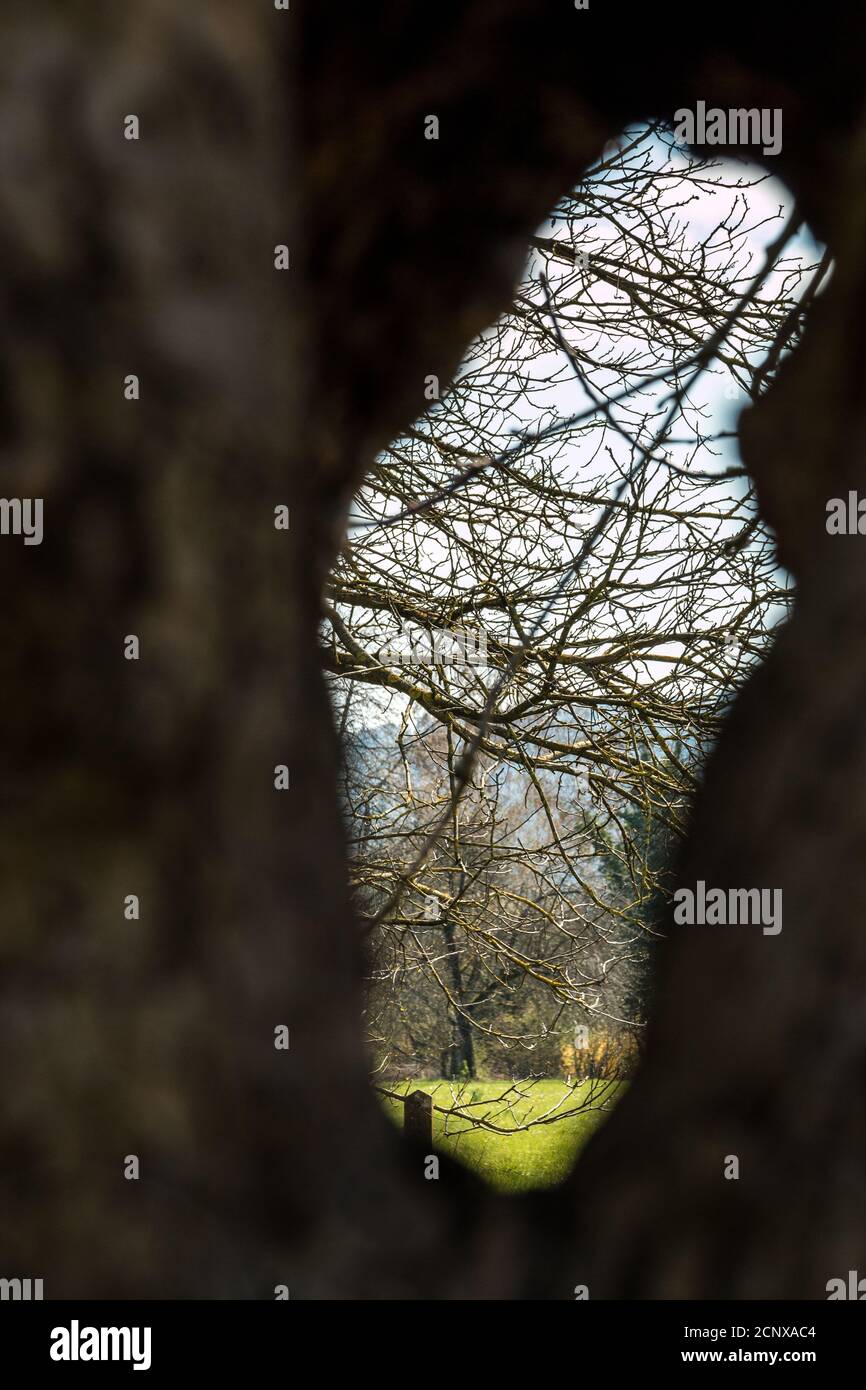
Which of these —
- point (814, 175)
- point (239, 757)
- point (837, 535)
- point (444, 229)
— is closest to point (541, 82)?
point (444, 229)
